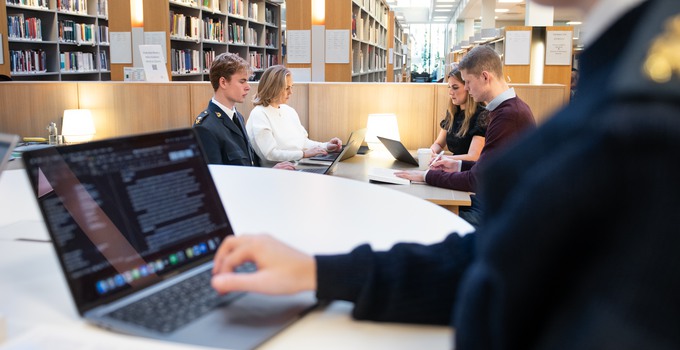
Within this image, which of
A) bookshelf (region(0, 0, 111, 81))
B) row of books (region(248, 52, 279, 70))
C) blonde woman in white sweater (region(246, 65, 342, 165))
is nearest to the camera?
blonde woman in white sweater (region(246, 65, 342, 165))

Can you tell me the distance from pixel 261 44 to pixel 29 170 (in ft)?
30.8

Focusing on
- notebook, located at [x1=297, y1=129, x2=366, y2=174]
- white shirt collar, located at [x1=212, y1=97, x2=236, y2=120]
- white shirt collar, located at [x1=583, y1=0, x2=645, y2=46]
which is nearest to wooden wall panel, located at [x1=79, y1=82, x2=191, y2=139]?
white shirt collar, located at [x1=212, y1=97, x2=236, y2=120]

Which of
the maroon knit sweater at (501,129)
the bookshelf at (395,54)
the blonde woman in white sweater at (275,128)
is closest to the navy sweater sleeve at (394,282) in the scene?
the maroon knit sweater at (501,129)

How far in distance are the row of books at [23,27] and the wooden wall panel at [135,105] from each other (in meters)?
2.94

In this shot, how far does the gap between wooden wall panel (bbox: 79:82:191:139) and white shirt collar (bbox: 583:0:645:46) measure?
4400 millimetres

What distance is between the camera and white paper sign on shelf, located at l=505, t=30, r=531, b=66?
23.2ft

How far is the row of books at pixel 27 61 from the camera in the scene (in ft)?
23.1

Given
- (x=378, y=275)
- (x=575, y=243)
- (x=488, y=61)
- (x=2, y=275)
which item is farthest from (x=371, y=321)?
(x=488, y=61)

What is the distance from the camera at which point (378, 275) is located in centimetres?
83

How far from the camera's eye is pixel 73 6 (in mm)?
7691

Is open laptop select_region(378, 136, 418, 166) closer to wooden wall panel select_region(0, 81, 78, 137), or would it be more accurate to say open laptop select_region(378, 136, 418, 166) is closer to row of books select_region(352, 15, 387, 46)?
wooden wall panel select_region(0, 81, 78, 137)

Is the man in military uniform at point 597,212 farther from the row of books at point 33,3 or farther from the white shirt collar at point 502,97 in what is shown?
the row of books at point 33,3

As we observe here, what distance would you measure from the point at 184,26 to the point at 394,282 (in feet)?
23.6

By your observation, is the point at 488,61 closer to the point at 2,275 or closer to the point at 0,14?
the point at 2,275
